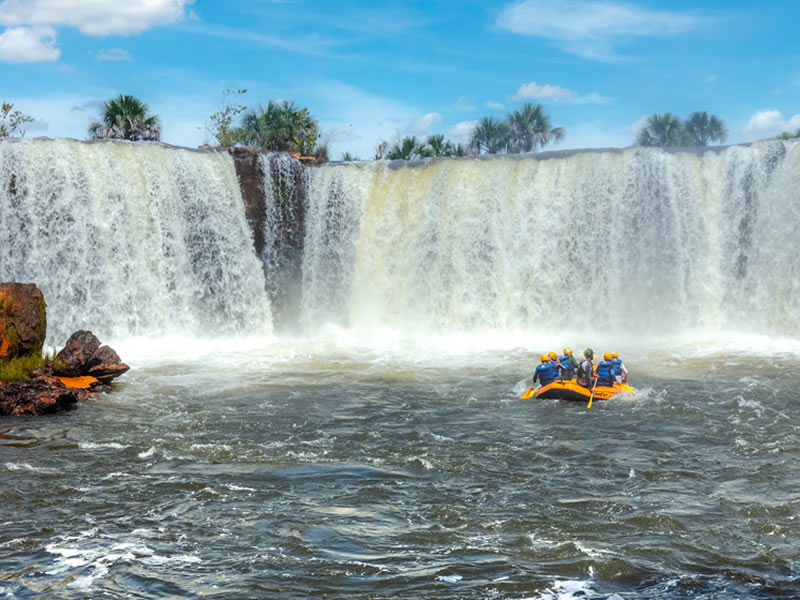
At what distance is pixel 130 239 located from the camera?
24.2 meters

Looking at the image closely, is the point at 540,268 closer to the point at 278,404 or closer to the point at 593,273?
the point at 593,273

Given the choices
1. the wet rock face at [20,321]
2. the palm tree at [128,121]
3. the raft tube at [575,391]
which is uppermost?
the palm tree at [128,121]

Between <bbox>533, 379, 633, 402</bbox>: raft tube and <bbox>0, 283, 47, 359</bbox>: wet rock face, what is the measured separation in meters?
9.64

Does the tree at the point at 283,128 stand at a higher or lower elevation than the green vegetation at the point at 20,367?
higher

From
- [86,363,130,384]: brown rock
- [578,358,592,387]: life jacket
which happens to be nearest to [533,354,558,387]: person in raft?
[578,358,592,387]: life jacket

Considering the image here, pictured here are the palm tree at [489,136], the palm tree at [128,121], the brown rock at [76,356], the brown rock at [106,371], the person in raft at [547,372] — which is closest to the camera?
the person in raft at [547,372]

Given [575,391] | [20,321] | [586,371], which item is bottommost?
[575,391]

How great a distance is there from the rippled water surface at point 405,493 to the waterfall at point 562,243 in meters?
7.37

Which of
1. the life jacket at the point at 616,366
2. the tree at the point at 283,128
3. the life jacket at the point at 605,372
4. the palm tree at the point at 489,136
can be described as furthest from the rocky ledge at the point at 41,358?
the palm tree at the point at 489,136

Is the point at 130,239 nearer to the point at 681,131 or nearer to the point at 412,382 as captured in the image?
the point at 412,382

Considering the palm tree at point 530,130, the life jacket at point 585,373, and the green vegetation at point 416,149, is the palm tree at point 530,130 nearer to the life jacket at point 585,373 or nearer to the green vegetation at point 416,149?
the green vegetation at point 416,149

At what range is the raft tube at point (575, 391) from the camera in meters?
16.8

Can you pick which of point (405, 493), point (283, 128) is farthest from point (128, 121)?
point (405, 493)

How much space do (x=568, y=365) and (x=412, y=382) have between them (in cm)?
334
